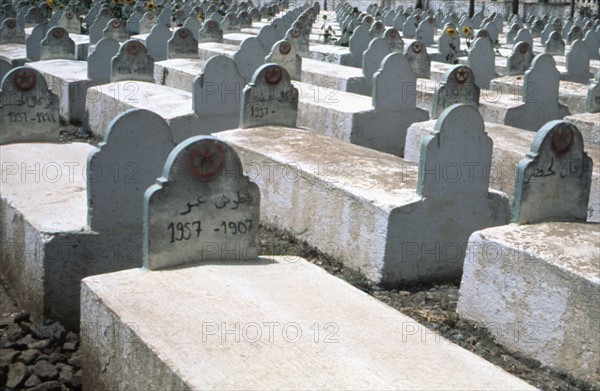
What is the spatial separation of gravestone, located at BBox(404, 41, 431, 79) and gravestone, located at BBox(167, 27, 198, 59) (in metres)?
3.13

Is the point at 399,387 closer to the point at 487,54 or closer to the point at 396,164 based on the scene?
the point at 396,164

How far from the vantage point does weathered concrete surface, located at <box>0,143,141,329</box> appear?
14.9ft

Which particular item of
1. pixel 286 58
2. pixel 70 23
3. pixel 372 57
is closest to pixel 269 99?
pixel 286 58

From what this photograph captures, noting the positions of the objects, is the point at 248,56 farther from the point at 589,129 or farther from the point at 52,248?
the point at 52,248

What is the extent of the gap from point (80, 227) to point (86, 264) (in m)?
0.20

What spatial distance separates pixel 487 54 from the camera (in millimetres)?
11859

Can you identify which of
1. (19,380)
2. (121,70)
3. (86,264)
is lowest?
(19,380)

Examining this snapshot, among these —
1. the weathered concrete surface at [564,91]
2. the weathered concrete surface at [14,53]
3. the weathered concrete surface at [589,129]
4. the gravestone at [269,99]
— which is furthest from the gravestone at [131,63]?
the weathered concrete surface at [589,129]

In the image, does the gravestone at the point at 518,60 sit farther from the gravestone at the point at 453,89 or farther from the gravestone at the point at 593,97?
the gravestone at the point at 453,89

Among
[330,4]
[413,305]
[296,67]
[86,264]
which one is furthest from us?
[330,4]

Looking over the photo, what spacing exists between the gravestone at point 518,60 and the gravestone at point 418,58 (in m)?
1.18

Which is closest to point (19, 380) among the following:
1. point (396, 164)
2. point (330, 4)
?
point (396, 164)

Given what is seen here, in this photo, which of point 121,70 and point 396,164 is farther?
point 121,70

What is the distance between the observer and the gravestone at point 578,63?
1250cm
